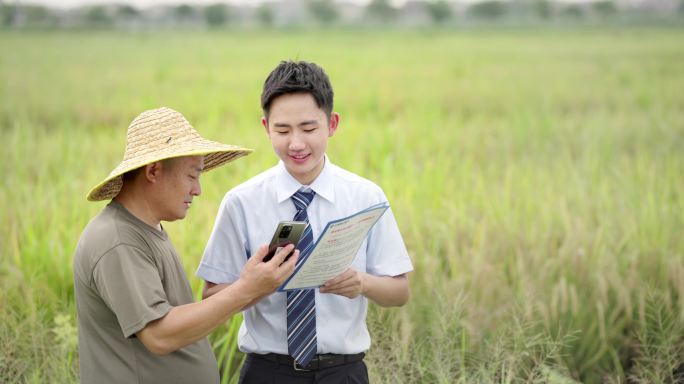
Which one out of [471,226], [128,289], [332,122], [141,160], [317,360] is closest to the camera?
[128,289]

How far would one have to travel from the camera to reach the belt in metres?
2.02

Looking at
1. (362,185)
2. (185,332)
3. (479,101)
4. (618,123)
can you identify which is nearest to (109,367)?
(185,332)

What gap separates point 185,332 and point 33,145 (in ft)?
15.8

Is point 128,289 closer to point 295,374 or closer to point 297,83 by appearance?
point 295,374

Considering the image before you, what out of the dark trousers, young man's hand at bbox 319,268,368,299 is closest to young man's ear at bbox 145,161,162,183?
young man's hand at bbox 319,268,368,299

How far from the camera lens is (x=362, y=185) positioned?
2113 mm

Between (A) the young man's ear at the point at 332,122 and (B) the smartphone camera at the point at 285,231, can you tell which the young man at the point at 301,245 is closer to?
(A) the young man's ear at the point at 332,122

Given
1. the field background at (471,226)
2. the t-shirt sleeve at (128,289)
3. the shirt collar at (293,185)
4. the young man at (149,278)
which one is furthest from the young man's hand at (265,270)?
the field background at (471,226)

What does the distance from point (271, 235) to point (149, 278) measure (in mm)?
454

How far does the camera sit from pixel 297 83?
2.00 m

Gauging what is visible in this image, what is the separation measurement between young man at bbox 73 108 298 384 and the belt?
18 centimetres

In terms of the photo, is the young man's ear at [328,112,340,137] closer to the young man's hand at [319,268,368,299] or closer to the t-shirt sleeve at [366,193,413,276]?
the t-shirt sleeve at [366,193,413,276]

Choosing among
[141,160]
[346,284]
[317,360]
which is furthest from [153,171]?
[317,360]

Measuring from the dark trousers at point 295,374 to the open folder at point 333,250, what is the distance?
304 millimetres
